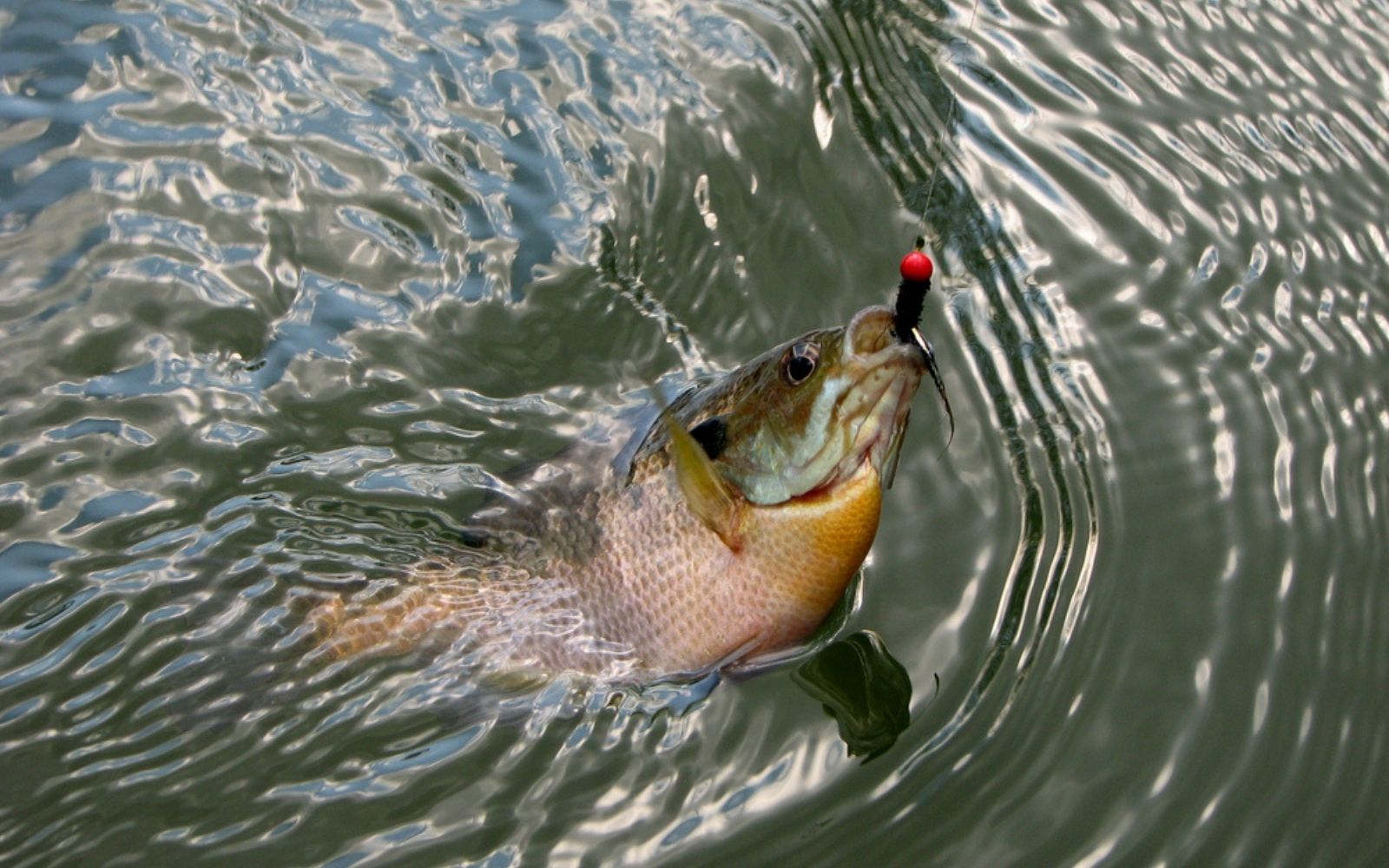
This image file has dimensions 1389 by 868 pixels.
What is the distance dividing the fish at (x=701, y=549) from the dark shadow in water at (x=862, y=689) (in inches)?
4.5

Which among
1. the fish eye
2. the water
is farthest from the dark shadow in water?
the fish eye

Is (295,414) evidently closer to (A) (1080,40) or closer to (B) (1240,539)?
(B) (1240,539)

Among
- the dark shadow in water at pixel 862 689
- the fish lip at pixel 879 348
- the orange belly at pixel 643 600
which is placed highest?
the fish lip at pixel 879 348

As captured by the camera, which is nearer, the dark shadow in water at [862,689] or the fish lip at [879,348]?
the fish lip at [879,348]

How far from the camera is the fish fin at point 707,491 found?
325cm

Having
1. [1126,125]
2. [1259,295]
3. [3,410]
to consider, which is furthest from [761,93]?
[3,410]

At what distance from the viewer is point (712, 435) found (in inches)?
137

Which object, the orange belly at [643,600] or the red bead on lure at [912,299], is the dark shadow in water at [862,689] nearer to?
the orange belly at [643,600]

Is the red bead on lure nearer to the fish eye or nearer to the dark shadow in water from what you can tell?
the fish eye

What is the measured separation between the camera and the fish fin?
10.7 feet

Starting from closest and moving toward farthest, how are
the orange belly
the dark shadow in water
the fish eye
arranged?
the fish eye, the orange belly, the dark shadow in water

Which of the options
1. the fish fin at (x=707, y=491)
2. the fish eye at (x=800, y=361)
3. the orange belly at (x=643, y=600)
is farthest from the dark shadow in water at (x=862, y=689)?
the fish eye at (x=800, y=361)

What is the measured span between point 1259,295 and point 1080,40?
1.46m

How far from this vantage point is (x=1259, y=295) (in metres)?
4.95
